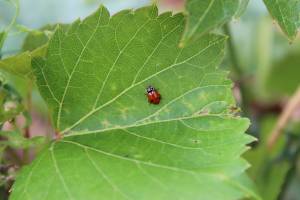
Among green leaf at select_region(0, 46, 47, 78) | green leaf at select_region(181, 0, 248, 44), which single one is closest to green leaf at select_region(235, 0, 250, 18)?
green leaf at select_region(181, 0, 248, 44)

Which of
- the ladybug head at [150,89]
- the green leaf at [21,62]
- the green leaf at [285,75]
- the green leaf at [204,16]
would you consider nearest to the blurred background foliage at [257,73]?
the green leaf at [285,75]

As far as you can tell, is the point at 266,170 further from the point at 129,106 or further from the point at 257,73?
the point at 257,73

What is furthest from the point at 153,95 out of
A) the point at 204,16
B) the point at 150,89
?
the point at 204,16

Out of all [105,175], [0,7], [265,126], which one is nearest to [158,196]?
[105,175]

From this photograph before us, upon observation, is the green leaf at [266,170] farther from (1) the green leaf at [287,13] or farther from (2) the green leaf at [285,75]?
(2) the green leaf at [285,75]

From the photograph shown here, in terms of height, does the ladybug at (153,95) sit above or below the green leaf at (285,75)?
above

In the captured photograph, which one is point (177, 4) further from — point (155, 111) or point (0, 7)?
point (155, 111)
